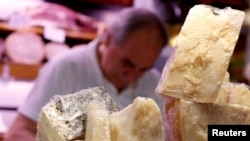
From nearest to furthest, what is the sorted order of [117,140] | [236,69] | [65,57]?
1. [117,140]
2. [65,57]
3. [236,69]

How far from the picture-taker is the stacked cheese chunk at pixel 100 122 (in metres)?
0.61

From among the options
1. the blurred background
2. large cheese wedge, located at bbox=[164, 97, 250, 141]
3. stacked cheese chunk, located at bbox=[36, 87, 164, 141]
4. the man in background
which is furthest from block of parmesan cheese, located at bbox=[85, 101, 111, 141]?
the blurred background

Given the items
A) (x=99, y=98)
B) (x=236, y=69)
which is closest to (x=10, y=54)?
(x=236, y=69)

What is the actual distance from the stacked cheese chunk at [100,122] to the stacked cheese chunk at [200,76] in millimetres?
35

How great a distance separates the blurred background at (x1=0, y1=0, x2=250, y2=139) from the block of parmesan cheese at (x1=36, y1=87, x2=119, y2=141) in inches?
74.4

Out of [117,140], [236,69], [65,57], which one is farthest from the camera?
[236,69]

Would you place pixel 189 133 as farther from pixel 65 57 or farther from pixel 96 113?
pixel 65 57

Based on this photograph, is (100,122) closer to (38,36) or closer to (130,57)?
(130,57)

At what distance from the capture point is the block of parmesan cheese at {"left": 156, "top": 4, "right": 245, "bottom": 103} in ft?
2.06

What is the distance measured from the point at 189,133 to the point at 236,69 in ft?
6.75

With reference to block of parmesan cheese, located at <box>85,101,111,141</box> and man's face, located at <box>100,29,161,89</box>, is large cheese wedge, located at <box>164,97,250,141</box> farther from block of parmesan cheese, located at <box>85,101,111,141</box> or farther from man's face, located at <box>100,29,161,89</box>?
man's face, located at <box>100,29,161,89</box>

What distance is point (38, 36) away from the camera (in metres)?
2.69

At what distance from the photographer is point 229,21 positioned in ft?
2.13

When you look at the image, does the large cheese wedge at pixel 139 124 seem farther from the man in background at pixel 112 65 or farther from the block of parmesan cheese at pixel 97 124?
the man in background at pixel 112 65
